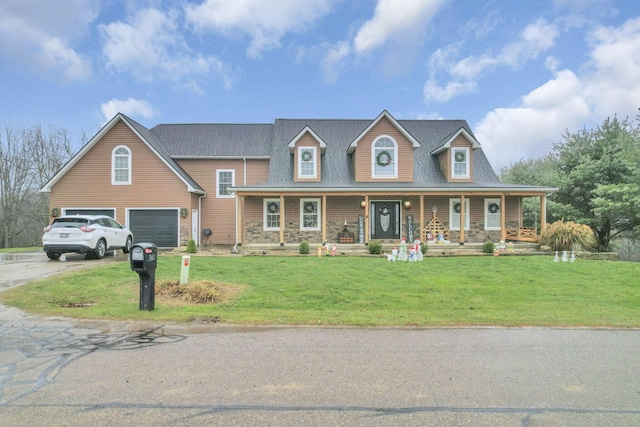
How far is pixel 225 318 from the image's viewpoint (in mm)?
6059

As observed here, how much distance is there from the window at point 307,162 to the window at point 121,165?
8520 mm

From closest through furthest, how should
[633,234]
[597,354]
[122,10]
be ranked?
[597,354] → [122,10] → [633,234]

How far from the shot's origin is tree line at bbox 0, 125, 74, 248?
3186 centimetres

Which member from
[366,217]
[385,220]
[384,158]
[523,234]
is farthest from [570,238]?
[384,158]

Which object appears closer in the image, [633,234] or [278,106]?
[633,234]

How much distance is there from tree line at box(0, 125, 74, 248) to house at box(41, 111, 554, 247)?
19315mm

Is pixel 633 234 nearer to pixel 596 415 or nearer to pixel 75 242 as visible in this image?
pixel 596 415

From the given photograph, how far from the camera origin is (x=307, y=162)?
62.4 feet

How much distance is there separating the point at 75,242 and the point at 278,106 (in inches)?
832

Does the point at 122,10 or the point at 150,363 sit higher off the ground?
the point at 122,10

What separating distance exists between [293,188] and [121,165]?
8.82m

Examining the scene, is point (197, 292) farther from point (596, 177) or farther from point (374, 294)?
point (596, 177)

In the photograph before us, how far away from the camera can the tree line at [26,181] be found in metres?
31.9

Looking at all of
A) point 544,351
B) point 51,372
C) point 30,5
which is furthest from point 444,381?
point 30,5
